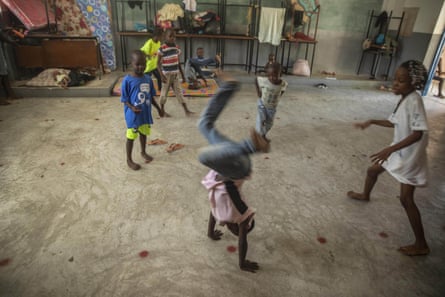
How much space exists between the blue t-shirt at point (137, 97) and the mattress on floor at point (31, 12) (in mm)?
4674

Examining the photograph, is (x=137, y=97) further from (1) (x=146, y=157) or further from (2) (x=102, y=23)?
(2) (x=102, y=23)

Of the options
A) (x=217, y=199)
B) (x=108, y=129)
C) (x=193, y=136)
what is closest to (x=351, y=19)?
(x=193, y=136)

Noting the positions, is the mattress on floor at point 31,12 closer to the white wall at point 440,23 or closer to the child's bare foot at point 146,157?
the child's bare foot at point 146,157

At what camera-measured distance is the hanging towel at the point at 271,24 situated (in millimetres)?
7418

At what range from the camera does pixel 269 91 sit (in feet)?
12.2

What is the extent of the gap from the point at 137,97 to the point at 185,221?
4.54 feet

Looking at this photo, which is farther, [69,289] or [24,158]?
[24,158]

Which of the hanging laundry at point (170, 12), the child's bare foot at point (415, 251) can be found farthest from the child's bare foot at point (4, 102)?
the child's bare foot at point (415, 251)

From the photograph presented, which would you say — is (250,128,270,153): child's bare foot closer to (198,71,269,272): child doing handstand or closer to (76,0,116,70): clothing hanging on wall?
(198,71,269,272): child doing handstand

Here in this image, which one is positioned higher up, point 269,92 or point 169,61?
point 169,61

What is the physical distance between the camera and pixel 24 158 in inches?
140

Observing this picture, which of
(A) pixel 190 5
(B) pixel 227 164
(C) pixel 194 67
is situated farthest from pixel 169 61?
(B) pixel 227 164

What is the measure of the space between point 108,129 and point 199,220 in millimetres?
2554

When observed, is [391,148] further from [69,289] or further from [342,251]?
[69,289]
